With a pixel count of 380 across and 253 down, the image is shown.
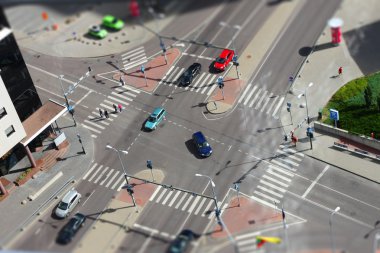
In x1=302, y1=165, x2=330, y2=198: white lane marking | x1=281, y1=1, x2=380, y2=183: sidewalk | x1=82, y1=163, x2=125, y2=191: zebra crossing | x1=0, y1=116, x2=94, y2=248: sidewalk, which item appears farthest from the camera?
x1=82, y1=163, x2=125, y2=191: zebra crossing

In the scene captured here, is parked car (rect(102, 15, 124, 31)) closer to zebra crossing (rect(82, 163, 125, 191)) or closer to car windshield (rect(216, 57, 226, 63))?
car windshield (rect(216, 57, 226, 63))

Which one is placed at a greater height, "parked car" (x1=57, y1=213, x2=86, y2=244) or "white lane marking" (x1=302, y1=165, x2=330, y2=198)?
"parked car" (x1=57, y1=213, x2=86, y2=244)

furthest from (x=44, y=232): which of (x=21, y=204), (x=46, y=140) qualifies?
(x=46, y=140)

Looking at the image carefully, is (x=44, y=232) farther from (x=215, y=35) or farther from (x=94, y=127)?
(x=215, y=35)

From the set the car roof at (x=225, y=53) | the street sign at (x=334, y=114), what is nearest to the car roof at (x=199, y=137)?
the car roof at (x=225, y=53)

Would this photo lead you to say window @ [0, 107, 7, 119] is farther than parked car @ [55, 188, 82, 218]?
Yes

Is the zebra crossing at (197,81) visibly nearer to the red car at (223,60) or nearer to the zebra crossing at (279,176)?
the red car at (223,60)

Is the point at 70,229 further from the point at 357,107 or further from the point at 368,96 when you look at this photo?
the point at 368,96

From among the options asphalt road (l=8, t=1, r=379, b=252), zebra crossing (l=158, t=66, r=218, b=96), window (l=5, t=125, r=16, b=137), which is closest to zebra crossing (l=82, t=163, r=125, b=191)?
asphalt road (l=8, t=1, r=379, b=252)
